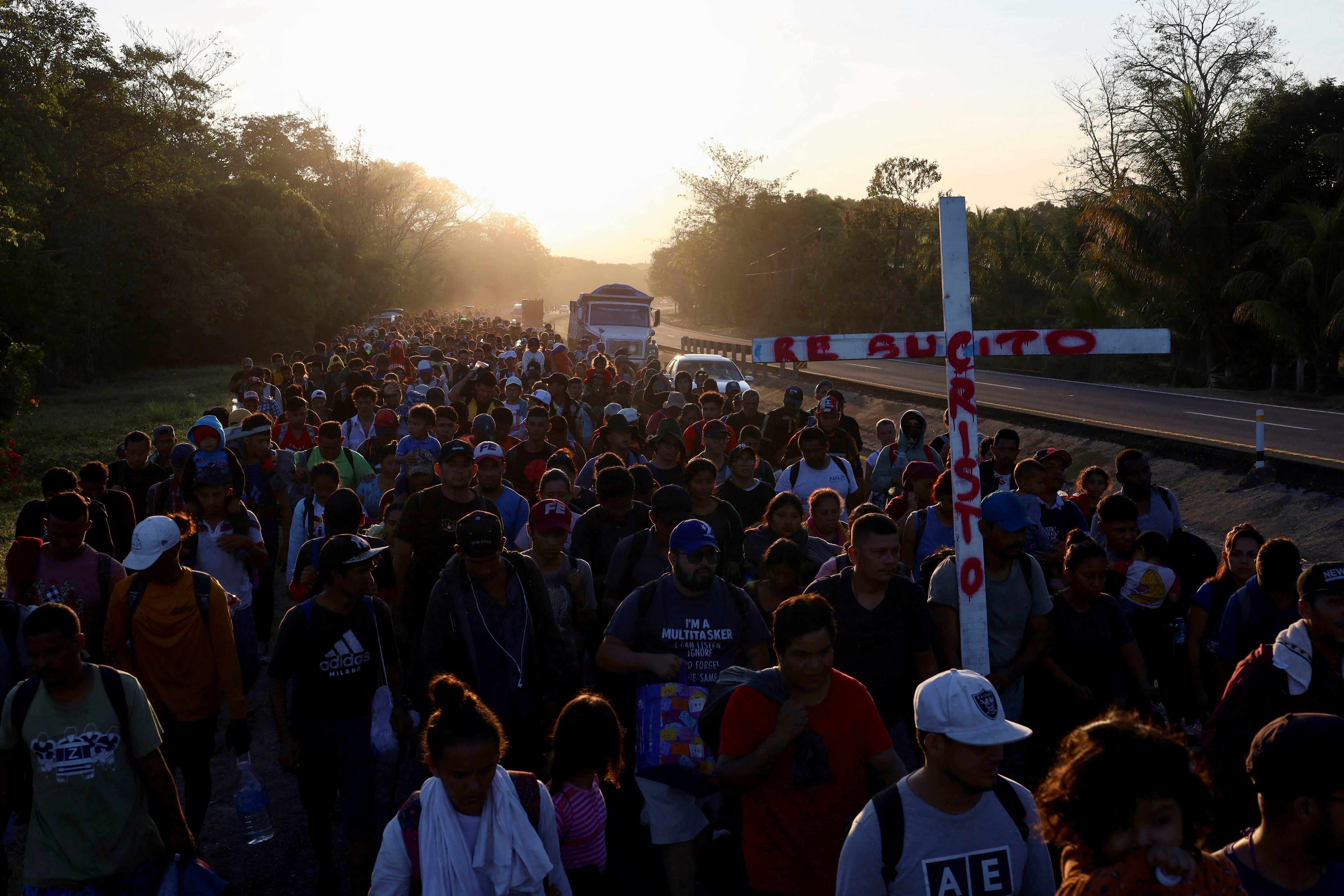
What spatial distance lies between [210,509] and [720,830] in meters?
3.59

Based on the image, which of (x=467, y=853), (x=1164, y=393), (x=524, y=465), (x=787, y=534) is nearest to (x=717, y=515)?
(x=787, y=534)

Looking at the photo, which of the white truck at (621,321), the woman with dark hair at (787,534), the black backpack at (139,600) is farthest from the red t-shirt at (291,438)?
the white truck at (621,321)

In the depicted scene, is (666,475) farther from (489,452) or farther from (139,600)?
(139,600)

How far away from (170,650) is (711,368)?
18.0 meters

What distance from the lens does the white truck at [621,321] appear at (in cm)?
3161

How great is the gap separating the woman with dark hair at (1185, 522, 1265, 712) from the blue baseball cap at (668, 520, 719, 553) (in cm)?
273

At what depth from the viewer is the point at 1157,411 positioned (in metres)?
24.3

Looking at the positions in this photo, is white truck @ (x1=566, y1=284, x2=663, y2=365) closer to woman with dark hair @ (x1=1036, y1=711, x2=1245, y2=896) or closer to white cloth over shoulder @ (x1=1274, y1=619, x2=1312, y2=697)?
white cloth over shoulder @ (x1=1274, y1=619, x2=1312, y2=697)

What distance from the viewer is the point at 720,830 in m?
5.27

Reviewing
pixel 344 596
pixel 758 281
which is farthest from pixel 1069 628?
pixel 758 281

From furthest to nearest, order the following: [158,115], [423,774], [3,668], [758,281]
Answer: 1. [758,281]
2. [158,115]
3. [423,774]
4. [3,668]

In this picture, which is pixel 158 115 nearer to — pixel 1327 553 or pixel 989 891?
pixel 1327 553

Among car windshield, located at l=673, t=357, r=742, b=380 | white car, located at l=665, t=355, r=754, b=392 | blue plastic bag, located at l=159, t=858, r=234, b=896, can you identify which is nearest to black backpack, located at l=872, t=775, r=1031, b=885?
blue plastic bag, located at l=159, t=858, r=234, b=896

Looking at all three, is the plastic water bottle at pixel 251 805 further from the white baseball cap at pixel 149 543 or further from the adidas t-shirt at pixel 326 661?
the white baseball cap at pixel 149 543
